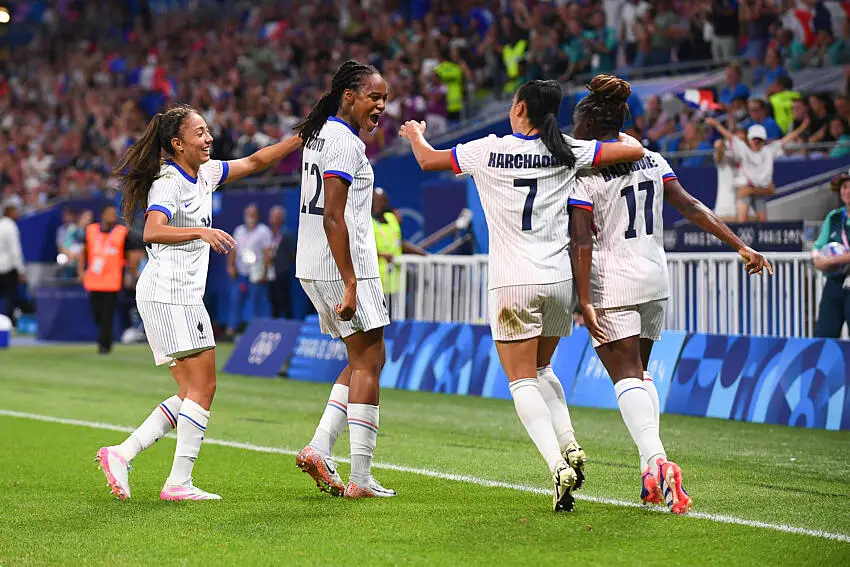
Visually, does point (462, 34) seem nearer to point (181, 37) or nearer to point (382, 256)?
point (382, 256)

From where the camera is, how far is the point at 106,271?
1898 centimetres

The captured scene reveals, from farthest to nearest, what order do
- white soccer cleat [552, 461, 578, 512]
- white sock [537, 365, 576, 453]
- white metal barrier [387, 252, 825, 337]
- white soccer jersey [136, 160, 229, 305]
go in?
white metal barrier [387, 252, 825, 337] < white soccer jersey [136, 160, 229, 305] < white sock [537, 365, 576, 453] < white soccer cleat [552, 461, 578, 512]

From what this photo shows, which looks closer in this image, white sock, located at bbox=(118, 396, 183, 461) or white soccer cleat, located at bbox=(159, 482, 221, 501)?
white soccer cleat, located at bbox=(159, 482, 221, 501)

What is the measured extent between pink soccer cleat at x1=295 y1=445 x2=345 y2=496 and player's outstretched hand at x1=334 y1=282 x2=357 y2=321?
80 centimetres

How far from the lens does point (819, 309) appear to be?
11.3 m

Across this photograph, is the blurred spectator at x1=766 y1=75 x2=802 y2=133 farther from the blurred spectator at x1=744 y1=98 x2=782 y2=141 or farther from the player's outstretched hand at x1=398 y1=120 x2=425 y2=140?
the player's outstretched hand at x1=398 y1=120 x2=425 y2=140

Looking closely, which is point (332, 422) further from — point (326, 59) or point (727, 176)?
point (326, 59)

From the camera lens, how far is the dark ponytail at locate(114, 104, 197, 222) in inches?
258

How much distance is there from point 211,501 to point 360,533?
124 cm

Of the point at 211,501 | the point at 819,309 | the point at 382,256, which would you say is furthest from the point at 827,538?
the point at 382,256

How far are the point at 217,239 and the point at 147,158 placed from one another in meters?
0.81

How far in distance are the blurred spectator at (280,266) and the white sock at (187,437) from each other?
13668 millimetres

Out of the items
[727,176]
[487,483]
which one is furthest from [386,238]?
[487,483]

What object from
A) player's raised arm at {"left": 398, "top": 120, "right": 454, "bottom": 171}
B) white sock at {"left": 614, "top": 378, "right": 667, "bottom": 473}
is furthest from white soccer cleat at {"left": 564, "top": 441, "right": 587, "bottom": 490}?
player's raised arm at {"left": 398, "top": 120, "right": 454, "bottom": 171}
